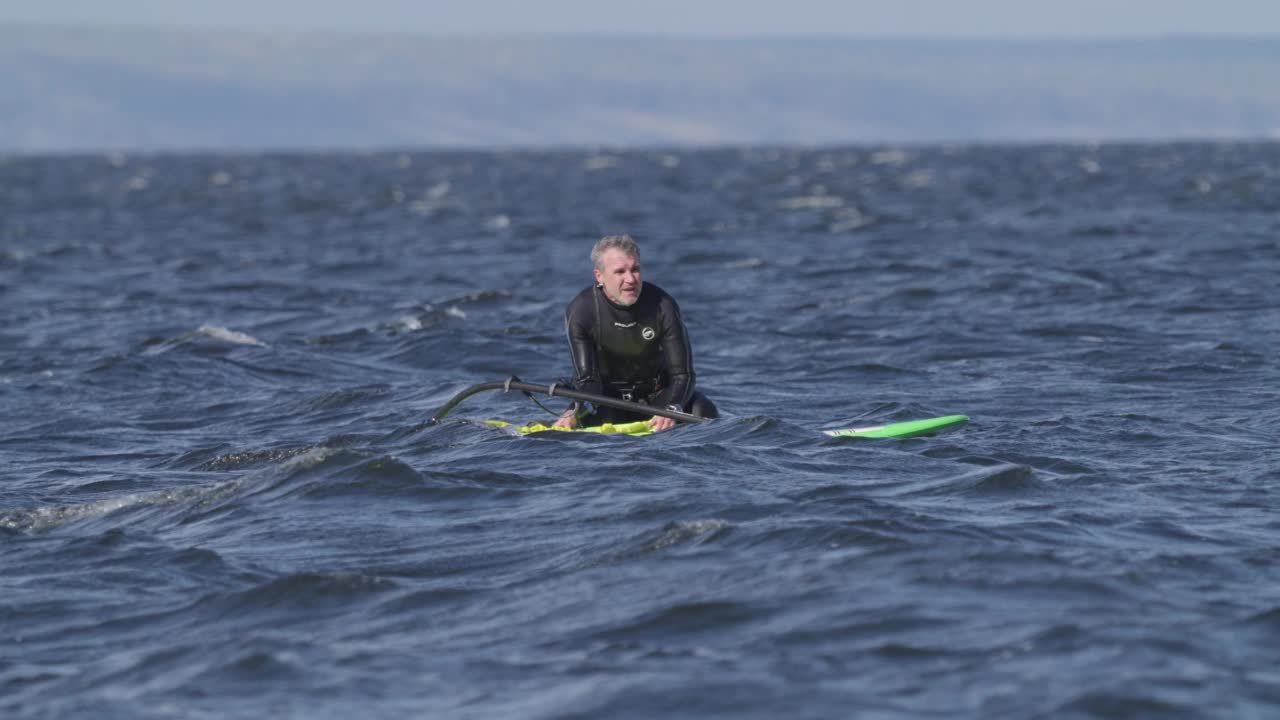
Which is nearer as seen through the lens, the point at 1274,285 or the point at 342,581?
the point at 342,581

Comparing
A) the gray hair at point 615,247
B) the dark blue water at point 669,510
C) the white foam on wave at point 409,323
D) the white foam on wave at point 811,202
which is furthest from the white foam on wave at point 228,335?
the white foam on wave at point 811,202

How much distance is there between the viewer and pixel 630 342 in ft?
45.4

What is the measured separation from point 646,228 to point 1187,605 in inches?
1382

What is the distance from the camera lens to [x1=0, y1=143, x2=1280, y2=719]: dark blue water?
7922 millimetres

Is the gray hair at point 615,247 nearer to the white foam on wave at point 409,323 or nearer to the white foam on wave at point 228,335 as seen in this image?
the white foam on wave at point 228,335

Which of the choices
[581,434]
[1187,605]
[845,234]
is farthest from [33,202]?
[1187,605]

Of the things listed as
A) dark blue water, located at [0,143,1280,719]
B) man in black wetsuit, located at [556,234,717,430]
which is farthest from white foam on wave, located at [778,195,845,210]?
man in black wetsuit, located at [556,234,717,430]

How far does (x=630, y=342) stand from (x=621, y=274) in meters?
0.80

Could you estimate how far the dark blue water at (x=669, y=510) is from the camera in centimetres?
792

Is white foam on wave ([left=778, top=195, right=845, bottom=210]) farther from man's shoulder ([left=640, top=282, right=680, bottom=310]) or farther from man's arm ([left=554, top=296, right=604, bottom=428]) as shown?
man's arm ([left=554, top=296, right=604, bottom=428])

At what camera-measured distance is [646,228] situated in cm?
4338

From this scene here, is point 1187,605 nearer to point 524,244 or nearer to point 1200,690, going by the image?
point 1200,690

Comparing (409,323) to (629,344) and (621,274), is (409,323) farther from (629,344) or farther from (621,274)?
(621,274)

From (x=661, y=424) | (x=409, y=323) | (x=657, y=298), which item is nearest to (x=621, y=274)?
(x=657, y=298)
